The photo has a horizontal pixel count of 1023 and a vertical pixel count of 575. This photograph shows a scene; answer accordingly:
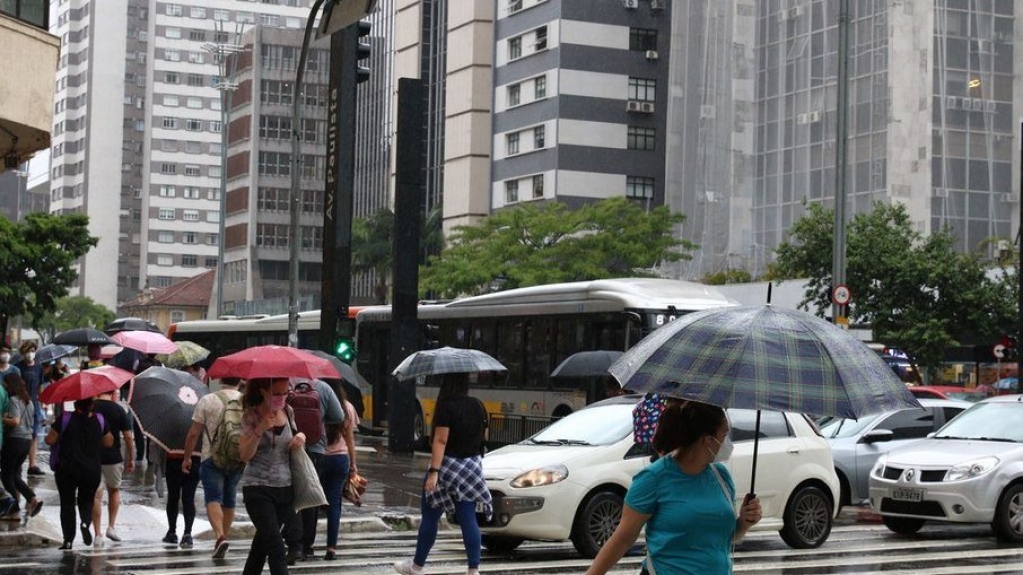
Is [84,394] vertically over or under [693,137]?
under

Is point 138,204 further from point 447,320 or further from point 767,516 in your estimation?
point 767,516

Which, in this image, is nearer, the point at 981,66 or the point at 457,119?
the point at 981,66

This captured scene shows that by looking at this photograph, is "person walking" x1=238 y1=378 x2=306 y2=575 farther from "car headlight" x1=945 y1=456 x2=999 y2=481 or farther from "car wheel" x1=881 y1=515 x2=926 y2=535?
"car wheel" x1=881 y1=515 x2=926 y2=535

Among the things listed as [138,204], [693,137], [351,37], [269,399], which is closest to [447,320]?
[351,37]

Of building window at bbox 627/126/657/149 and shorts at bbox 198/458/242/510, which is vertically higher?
building window at bbox 627/126/657/149

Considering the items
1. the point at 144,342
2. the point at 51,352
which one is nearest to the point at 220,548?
the point at 144,342

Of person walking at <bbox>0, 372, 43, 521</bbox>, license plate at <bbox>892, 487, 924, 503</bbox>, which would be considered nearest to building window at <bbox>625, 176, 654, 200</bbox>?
license plate at <bbox>892, 487, 924, 503</bbox>

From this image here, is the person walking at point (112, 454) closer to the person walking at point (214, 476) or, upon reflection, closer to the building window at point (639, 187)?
the person walking at point (214, 476)

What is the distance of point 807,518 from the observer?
16922 millimetres

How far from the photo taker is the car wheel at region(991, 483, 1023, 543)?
1778 cm

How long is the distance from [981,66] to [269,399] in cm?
5088

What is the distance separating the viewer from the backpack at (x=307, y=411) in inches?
563

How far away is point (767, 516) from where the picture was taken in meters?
16.6

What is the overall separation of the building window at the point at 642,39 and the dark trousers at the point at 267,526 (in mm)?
74018
